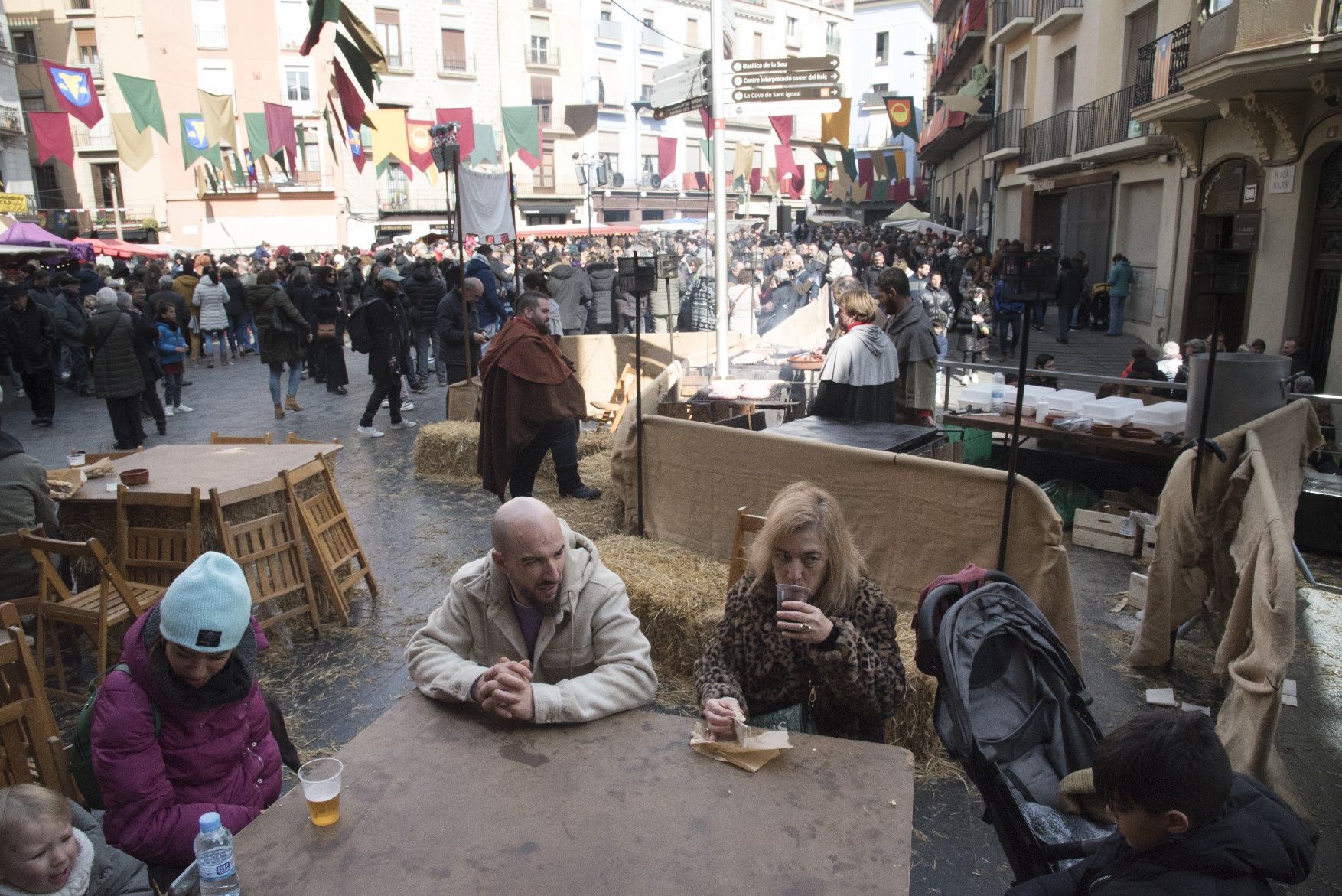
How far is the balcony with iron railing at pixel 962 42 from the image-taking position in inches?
1133

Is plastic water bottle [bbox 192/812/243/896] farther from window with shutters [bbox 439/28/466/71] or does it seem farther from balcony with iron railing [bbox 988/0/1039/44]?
window with shutters [bbox 439/28/466/71]

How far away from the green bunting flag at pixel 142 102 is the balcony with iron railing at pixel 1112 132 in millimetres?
20261

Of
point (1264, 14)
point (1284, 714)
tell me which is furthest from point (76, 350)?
point (1264, 14)

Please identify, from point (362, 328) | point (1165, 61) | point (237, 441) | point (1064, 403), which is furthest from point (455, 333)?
point (1165, 61)

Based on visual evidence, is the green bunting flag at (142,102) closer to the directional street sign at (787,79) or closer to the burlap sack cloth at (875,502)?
the directional street sign at (787,79)

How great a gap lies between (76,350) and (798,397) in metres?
11.4

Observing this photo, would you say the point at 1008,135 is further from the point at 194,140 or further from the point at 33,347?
the point at 33,347

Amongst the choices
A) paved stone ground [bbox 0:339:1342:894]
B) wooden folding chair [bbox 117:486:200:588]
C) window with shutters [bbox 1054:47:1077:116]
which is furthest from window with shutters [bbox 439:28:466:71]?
wooden folding chair [bbox 117:486:200:588]

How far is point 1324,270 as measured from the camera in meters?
11.5

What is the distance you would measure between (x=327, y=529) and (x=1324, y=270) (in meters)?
12.5

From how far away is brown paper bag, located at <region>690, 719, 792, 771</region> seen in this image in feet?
7.45

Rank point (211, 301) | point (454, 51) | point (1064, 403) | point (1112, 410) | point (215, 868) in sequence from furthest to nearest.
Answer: point (454, 51) → point (211, 301) → point (1064, 403) → point (1112, 410) → point (215, 868)

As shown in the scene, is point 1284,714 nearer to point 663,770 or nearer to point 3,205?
point 663,770

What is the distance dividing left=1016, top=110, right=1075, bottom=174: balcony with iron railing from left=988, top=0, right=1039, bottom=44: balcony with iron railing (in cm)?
266
